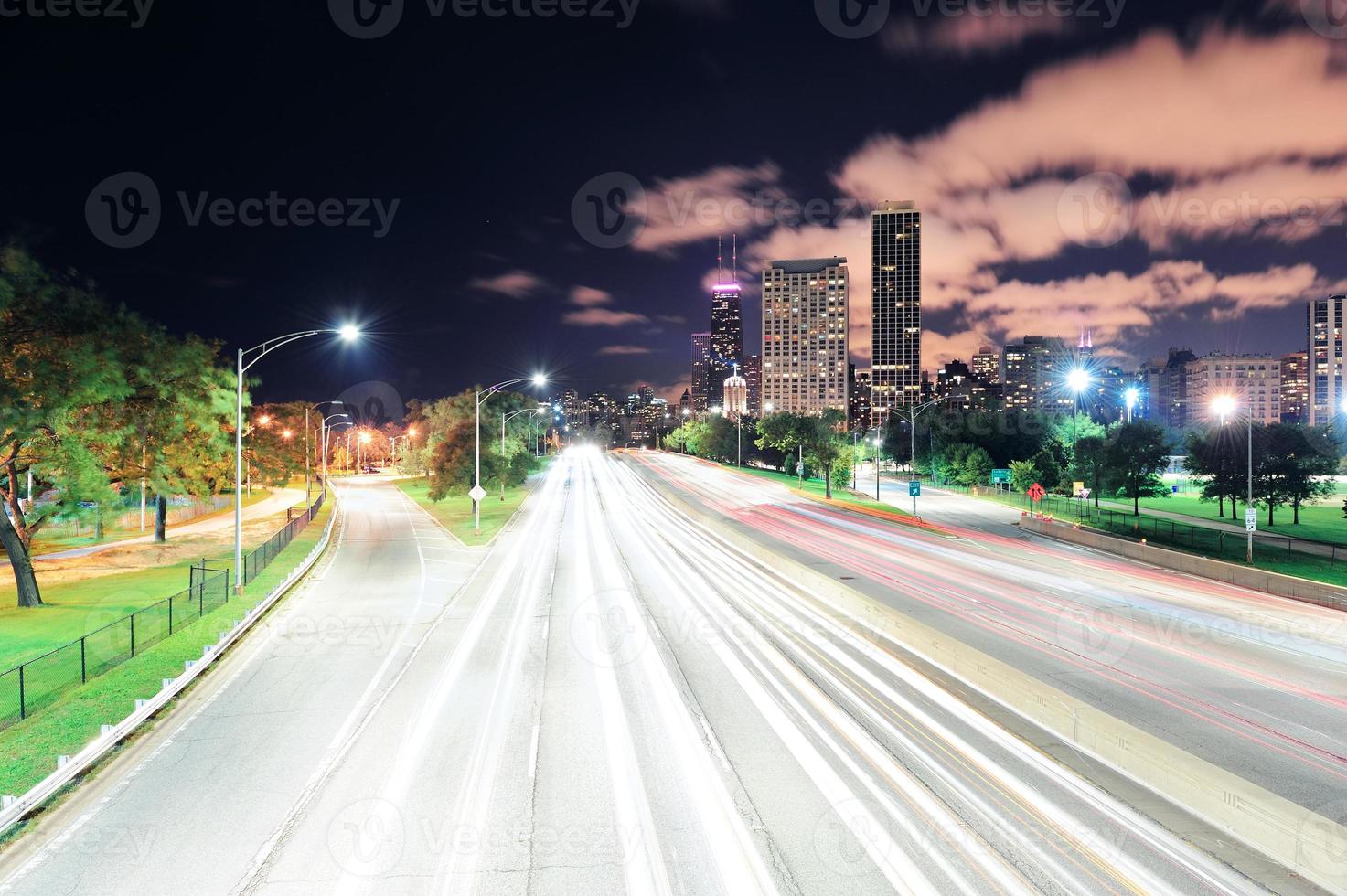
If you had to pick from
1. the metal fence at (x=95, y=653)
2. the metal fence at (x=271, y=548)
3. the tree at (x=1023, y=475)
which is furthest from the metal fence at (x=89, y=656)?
the tree at (x=1023, y=475)

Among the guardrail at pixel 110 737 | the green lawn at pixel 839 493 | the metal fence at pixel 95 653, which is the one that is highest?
the green lawn at pixel 839 493

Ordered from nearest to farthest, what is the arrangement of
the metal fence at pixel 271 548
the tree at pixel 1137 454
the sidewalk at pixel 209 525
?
the metal fence at pixel 271 548 → the sidewalk at pixel 209 525 → the tree at pixel 1137 454

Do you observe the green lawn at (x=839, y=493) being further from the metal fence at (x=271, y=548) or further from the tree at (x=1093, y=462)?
the metal fence at (x=271, y=548)

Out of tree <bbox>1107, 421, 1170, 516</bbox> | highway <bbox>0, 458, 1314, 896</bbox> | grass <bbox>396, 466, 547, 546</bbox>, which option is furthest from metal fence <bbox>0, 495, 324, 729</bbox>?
tree <bbox>1107, 421, 1170, 516</bbox>

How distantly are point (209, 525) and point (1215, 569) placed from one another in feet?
187

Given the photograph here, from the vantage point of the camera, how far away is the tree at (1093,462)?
60.7 metres

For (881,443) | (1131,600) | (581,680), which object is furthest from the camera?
(881,443)

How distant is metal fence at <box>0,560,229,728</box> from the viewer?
1302cm

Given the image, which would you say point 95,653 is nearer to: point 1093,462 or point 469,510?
point 469,510

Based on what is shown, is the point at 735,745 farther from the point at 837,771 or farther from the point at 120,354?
the point at 120,354

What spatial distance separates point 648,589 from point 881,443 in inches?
4348

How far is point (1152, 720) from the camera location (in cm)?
1223

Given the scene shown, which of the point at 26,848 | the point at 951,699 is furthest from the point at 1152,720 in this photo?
the point at 26,848

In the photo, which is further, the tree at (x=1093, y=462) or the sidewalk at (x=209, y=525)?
the tree at (x=1093, y=462)
